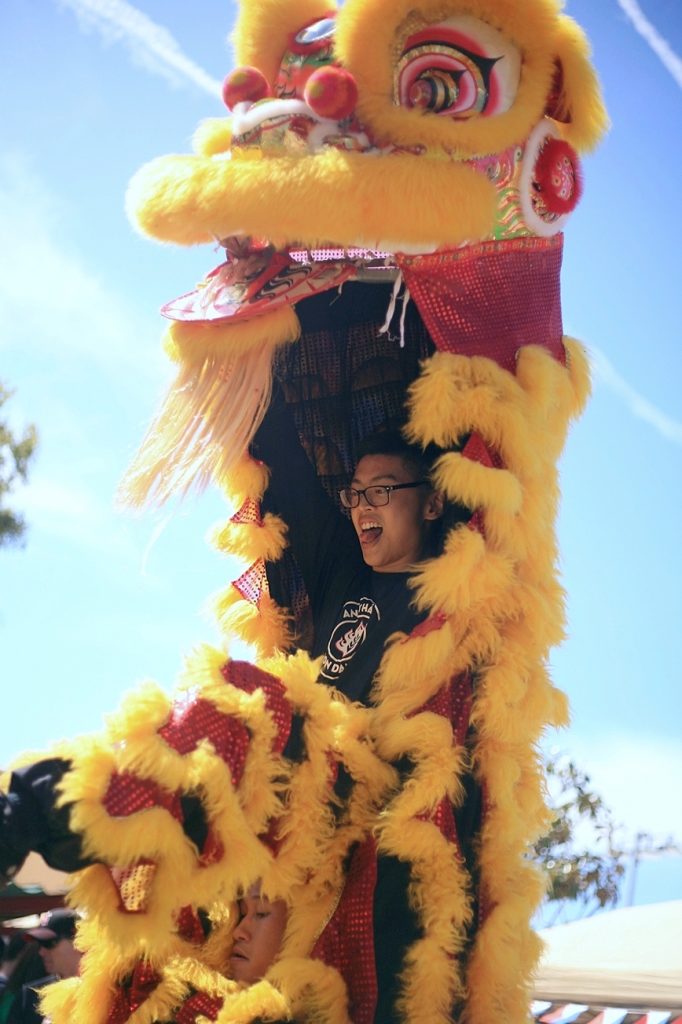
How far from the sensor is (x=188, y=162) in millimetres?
2730

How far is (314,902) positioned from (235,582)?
36.5 inches

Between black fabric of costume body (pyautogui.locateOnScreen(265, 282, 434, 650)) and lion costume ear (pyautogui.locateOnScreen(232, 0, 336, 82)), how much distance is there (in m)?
0.57

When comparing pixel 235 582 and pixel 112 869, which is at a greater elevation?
pixel 235 582

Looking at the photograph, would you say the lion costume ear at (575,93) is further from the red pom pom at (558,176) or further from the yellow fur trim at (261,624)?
the yellow fur trim at (261,624)

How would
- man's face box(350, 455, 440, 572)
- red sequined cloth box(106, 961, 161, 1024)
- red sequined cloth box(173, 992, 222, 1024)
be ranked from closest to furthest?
red sequined cloth box(173, 992, 222, 1024)
red sequined cloth box(106, 961, 161, 1024)
man's face box(350, 455, 440, 572)

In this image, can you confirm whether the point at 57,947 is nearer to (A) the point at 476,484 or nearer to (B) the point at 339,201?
(A) the point at 476,484

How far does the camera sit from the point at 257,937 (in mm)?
2654

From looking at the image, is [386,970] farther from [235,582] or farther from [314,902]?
[235,582]

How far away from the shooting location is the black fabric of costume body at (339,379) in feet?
10.3

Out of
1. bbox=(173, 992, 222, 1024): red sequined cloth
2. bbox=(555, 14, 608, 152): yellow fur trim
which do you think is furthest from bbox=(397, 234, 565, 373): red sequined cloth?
bbox=(173, 992, 222, 1024): red sequined cloth

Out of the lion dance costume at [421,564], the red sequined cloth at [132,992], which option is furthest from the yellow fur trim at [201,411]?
the red sequined cloth at [132,992]

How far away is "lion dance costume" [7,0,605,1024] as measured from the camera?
7.73 feet

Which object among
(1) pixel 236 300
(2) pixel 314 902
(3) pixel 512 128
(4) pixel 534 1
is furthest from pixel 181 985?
(4) pixel 534 1

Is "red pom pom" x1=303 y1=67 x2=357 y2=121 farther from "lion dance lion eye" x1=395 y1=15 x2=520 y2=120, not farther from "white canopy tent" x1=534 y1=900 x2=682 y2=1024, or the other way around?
"white canopy tent" x1=534 y1=900 x2=682 y2=1024
